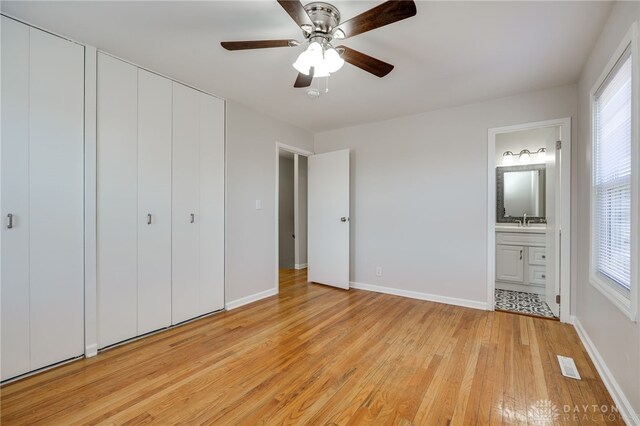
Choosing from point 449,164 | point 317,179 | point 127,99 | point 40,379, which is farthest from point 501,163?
point 40,379

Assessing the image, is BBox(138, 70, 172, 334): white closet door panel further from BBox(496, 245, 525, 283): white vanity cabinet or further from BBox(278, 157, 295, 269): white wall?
BBox(496, 245, 525, 283): white vanity cabinet

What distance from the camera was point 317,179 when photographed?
443 centimetres

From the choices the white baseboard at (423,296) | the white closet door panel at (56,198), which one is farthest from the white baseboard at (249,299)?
the white closet door panel at (56,198)

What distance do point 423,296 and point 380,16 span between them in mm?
3210

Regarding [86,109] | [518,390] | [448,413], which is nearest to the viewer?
[448,413]

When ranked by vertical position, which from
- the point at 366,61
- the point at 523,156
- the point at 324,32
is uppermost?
the point at 324,32

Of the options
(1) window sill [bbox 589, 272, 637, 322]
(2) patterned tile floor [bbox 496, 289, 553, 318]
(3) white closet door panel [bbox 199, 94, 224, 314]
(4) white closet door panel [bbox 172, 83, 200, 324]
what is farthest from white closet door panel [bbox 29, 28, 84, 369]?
(2) patterned tile floor [bbox 496, 289, 553, 318]

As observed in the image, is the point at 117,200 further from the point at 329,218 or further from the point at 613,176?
the point at 613,176

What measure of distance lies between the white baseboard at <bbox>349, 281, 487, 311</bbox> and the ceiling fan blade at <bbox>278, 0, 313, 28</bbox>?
3263 millimetres

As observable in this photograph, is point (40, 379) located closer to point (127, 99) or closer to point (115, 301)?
point (115, 301)

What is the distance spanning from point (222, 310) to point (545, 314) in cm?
359

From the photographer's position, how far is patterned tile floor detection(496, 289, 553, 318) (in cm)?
320

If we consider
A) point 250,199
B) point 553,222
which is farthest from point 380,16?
point 553,222

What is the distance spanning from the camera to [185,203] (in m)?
2.87
